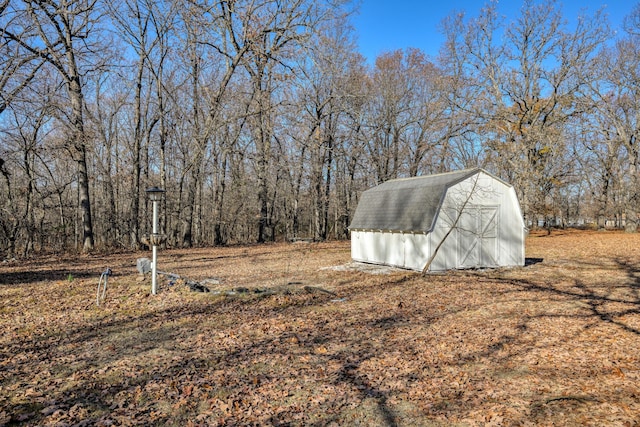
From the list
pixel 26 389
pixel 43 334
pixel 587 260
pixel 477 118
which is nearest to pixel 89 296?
pixel 43 334

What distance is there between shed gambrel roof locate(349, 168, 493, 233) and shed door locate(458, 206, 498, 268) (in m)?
1.28

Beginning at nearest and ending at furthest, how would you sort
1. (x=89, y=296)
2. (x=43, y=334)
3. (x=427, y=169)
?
(x=43, y=334), (x=89, y=296), (x=427, y=169)

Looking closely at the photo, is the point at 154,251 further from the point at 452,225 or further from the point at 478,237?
the point at 478,237

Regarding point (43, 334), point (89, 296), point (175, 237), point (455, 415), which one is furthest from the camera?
point (175, 237)

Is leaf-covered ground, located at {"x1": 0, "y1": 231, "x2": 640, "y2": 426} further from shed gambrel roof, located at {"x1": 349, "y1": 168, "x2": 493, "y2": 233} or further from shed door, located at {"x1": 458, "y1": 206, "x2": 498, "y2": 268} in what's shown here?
shed gambrel roof, located at {"x1": 349, "y1": 168, "x2": 493, "y2": 233}

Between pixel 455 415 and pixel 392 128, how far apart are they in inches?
1134

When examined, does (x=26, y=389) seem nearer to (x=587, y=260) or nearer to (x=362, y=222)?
(x=362, y=222)

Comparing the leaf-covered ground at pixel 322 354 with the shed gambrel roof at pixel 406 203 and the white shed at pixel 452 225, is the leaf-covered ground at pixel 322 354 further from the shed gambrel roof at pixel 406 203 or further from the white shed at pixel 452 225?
the shed gambrel roof at pixel 406 203

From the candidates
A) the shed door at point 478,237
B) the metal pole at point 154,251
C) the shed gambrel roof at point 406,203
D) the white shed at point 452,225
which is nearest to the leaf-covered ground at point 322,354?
the metal pole at point 154,251

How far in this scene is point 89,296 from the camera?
940 centimetres

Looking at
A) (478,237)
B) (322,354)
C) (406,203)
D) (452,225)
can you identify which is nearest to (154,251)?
(322,354)

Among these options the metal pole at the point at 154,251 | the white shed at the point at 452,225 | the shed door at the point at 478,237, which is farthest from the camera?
the shed door at the point at 478,237

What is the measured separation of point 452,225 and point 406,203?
210 cm

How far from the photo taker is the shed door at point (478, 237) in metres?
14.2
